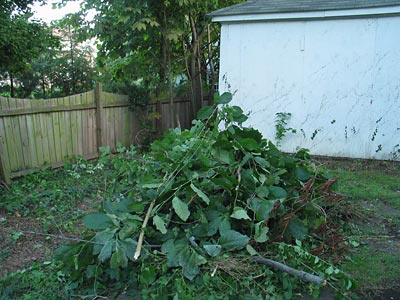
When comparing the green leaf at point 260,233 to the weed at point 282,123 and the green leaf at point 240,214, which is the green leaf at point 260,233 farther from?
the weed at point 282,123

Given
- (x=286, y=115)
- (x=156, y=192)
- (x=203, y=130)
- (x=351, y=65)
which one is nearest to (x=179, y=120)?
(x=286, y=115)

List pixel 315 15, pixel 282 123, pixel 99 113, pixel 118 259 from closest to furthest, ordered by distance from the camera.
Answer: pixel 118 259 → pixel 315 15 → pixel 99 113 → pixel 282 123

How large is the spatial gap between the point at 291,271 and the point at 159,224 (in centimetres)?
91

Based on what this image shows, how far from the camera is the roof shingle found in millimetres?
6242

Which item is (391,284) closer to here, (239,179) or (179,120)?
(239,179)

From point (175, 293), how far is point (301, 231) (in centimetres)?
105

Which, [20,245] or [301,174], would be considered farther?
[20,245]

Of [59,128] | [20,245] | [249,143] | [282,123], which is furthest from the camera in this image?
[282,123]

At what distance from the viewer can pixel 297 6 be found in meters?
6.73

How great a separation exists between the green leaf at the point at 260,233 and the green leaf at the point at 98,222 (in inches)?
39.2

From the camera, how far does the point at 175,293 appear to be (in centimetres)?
221

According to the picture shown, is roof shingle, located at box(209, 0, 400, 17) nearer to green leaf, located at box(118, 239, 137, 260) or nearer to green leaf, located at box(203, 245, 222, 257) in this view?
green leaf, located at box(203, 245, 222, 257)

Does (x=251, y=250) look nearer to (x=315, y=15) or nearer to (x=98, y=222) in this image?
(x=98, y=222)

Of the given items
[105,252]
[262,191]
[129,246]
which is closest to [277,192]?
[262,191]
